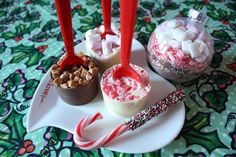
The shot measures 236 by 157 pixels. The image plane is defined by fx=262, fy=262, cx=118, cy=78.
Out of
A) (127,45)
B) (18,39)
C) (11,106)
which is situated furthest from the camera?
(18,39)

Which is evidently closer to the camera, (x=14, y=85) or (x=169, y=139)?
(x=169, y=139)

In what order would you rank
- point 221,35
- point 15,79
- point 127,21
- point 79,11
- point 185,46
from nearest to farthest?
point 127,21, point 185,46, point 15,79, point 221,35, point 79,11

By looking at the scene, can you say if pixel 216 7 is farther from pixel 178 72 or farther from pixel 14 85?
pixel 14 85

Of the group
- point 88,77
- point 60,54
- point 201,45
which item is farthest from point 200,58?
point 60,54

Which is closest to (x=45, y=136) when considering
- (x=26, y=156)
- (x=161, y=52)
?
(x=26, y=156)

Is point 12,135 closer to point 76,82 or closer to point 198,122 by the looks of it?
point 76,82

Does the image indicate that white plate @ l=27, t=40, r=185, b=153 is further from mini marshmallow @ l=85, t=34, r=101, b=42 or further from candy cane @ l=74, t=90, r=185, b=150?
mini marshmallow @ l=85, t=34, r=101, b=42
